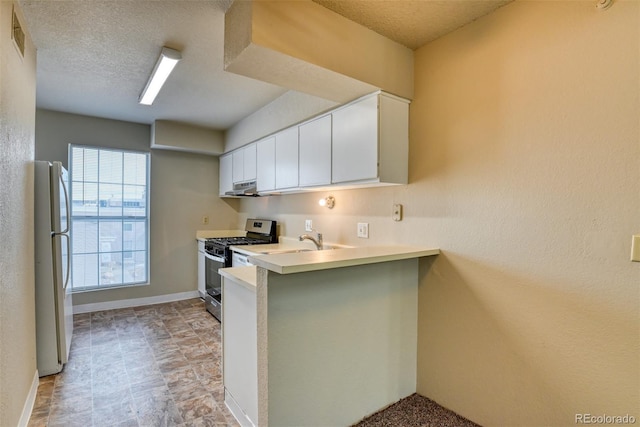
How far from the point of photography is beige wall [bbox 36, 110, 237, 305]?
3.73 metres

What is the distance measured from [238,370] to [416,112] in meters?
2.08

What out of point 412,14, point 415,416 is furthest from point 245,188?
point 415,416

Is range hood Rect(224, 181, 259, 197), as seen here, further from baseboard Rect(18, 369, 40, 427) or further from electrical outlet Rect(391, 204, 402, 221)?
baseboard Rect(18, 369, 40, 427)

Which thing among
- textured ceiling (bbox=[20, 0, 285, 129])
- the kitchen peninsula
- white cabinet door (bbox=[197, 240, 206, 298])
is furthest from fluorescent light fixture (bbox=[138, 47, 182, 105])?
white cabinet door (bbox=[197, 240, 206, 298])

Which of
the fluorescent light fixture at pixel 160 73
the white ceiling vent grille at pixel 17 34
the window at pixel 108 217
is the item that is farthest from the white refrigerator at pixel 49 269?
the window at pixel 108 217

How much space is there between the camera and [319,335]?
5.63 feet

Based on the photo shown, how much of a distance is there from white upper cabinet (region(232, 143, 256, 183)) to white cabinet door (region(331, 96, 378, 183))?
161cm

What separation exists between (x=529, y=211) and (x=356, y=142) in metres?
1.15

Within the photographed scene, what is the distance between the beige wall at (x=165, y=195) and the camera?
12.2ft

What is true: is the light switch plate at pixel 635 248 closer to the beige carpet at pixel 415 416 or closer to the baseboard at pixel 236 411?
the beige carpet at pixel 415 416

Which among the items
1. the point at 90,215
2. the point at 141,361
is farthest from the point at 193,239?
the point at 141,361

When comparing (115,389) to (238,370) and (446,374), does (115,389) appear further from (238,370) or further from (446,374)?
(446,374)

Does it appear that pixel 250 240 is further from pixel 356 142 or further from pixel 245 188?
pixel 356 142

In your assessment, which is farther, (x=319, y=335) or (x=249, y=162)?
(x=249, y=162)
